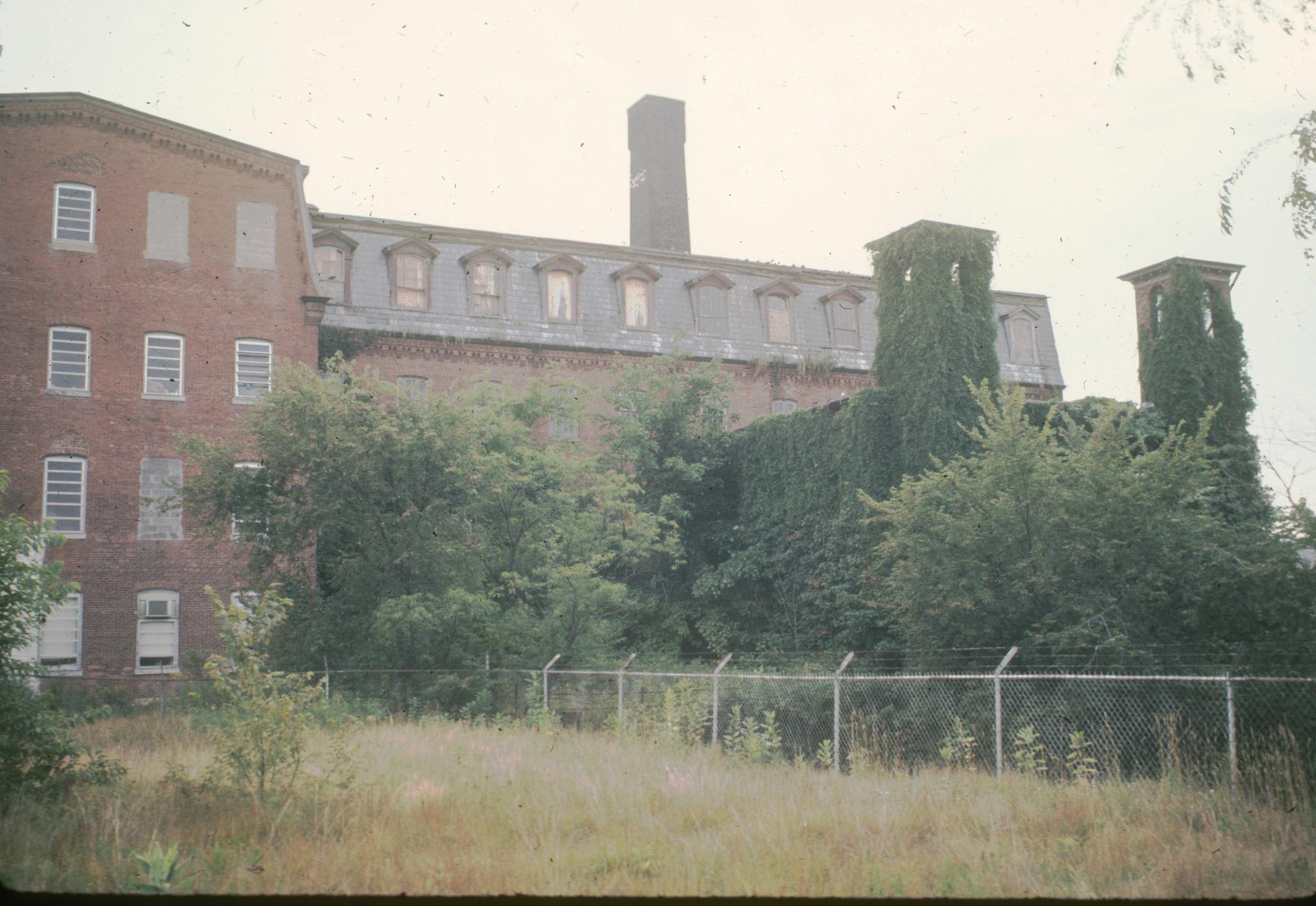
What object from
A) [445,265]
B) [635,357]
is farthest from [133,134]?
[635,357]

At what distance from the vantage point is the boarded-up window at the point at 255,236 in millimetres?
28938

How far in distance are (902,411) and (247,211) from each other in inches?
661

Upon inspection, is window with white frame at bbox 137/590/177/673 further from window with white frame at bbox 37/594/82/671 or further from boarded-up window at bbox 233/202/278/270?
boarded-up window at bbox 233/202/278/270

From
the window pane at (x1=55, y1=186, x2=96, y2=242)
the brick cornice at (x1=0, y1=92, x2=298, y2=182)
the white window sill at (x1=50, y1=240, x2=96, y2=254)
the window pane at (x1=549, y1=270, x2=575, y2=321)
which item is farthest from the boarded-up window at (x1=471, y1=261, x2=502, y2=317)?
the window pane at (x1=55, y1=186, x2=96, y2=242)

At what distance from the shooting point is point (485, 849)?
9.03m

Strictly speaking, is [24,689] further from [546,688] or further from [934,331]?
[934,331]

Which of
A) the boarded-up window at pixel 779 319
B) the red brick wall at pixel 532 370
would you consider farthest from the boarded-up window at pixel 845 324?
the red brick wall at pixel 532 370

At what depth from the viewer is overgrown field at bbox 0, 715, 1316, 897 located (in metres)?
8.01

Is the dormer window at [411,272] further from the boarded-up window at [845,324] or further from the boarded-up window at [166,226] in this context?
the boarded-up window at [845,324]

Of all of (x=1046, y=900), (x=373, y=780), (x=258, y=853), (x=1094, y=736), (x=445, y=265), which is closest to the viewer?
(x=1046, y=900)

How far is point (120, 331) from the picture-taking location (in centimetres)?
2747

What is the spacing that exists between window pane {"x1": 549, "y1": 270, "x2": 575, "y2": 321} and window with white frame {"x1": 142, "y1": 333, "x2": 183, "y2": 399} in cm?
1067

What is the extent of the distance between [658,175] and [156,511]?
21712mm

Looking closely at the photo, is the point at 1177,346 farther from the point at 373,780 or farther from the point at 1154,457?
the point at 373,780
